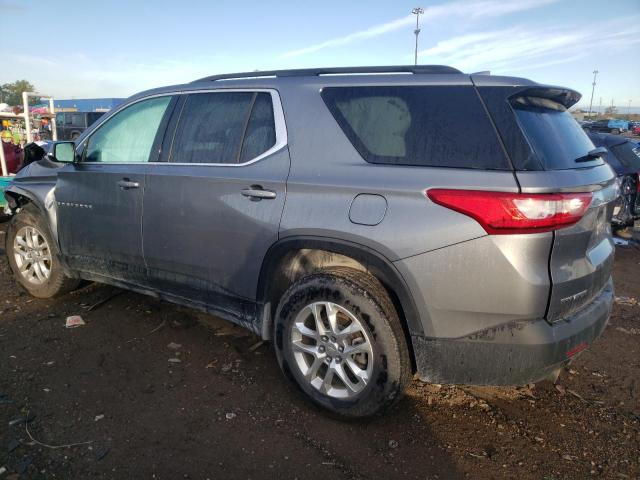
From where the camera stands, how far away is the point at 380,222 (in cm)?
233

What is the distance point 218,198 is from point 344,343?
3.99 feet

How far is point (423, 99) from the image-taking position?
7.84 ft

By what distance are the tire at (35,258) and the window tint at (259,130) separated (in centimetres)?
235

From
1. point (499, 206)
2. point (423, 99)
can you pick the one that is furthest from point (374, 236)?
point (423, 99)

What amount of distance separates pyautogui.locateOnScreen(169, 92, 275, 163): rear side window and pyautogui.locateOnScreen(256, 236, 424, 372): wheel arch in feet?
2.19

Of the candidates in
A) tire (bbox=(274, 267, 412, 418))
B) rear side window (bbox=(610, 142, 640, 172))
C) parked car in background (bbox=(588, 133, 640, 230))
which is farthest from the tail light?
rear side window (bbox=(610, 142, 640, 172))

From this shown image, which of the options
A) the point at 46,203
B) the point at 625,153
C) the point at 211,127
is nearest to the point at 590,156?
the point at 211,127

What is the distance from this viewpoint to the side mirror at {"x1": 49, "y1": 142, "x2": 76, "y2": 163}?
386 centimetres

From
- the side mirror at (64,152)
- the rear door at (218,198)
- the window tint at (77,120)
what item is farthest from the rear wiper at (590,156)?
the window tint at (77,120)

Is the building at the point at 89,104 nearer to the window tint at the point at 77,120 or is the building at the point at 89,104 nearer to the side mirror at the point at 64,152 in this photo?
the window tint at the point at 77,120

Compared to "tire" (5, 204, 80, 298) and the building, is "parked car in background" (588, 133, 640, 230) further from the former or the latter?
Answer: the building

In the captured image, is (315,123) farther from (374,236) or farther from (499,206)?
(499,206)

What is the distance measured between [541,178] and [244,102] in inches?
74.7

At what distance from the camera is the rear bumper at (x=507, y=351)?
2139 mm
